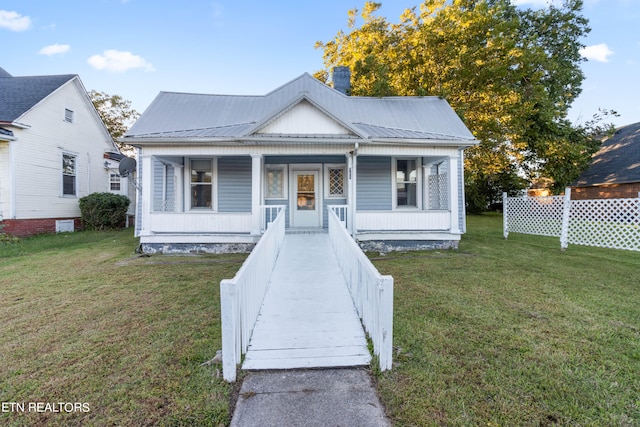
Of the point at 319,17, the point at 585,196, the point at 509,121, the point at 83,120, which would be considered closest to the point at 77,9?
the point at 83,120

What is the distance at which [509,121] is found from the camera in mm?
14938

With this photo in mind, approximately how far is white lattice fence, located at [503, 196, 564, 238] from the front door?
286 inches

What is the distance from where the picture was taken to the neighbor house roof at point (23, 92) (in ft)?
37.2

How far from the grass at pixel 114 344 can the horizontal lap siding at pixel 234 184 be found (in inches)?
146

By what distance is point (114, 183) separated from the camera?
54.6 ft

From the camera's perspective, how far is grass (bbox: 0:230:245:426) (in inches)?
87.7

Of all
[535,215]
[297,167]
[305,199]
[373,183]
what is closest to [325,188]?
[305,199]

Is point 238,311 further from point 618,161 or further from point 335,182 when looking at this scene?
point 618,161

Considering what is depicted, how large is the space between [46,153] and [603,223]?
64.1 feet

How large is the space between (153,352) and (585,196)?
93.4 ft

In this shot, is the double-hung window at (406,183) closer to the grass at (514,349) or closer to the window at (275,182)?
the window at (275,182)

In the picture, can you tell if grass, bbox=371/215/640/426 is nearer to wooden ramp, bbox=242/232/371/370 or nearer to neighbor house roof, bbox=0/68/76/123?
wooden ramp, bbox=242/232/371/370

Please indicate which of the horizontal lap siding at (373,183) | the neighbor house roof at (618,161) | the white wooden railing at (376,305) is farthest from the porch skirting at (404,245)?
the neighbor house roof at (618,161)

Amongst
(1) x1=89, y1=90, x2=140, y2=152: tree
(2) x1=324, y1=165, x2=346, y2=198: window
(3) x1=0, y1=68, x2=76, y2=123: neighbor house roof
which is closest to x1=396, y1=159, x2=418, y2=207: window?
(2) x1=324, y1=165, x2=346, y2=198: window
